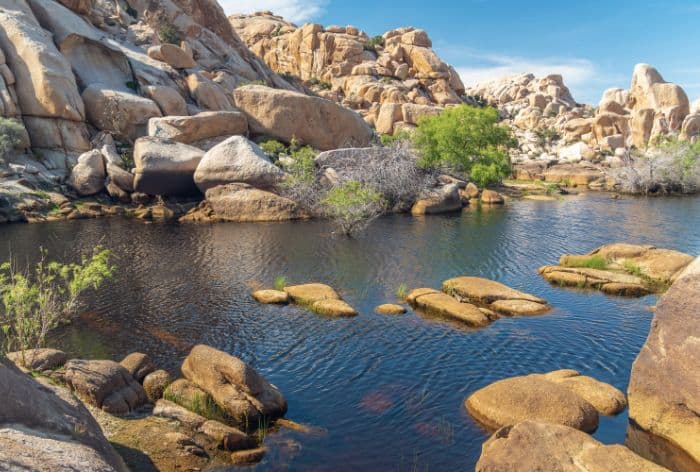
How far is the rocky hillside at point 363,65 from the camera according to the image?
107 meters

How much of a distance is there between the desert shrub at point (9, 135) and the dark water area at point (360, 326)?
9.28m

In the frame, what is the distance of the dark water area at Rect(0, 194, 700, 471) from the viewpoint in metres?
13.3

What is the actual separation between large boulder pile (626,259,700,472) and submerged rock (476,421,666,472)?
2579mm

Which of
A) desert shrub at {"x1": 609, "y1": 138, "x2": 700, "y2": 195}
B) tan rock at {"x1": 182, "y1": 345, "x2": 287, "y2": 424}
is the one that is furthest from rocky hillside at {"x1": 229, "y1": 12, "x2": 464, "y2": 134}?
tan rock at {"x1": 182, "y1": 345, "x2": 287, "y2": 424}

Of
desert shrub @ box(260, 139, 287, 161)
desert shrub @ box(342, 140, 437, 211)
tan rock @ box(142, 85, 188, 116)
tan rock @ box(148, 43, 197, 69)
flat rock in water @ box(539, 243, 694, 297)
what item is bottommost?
flat rock in water @ box(539, 243, 694, 297)

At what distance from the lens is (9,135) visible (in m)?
45.5

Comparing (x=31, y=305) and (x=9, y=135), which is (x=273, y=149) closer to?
(x=9, y=135)

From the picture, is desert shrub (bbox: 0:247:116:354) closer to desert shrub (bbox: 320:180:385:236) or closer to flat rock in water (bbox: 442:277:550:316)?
flat rock in water (bbox: 442:277:550:316)

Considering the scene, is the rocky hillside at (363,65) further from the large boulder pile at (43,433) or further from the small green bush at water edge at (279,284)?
the large boulder pile at (43,433)

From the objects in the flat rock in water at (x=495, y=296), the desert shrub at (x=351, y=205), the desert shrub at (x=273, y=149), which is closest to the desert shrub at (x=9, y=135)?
the desert shrub at (x=273, y=149)

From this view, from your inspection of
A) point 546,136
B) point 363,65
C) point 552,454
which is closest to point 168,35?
point 363,65

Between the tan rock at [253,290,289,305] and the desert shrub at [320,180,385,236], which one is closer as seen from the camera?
the tan rock at [253,290,289,305]

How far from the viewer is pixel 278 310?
22.4m

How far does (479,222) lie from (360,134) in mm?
23891
